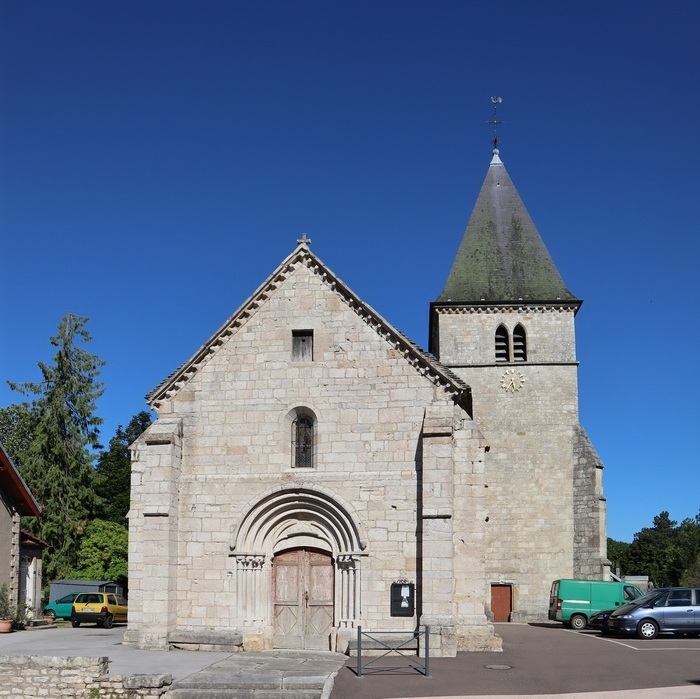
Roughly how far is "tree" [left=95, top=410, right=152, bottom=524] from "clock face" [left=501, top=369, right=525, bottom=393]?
24.7 metres

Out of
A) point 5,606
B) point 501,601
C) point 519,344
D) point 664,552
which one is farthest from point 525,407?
point 664,552

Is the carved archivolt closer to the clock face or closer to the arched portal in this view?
the arched portal

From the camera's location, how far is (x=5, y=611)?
1112 inches

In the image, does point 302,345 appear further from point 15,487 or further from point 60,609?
point 60,609

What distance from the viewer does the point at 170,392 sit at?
2267 centimetres

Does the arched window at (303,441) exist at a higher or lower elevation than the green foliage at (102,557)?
higher

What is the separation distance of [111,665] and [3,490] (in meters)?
14.8

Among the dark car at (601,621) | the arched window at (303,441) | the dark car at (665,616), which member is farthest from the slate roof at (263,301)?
the dark car at (601,621)

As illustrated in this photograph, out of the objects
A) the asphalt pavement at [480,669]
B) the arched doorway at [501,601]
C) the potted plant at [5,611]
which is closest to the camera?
the asphalt pavement at [480,669]

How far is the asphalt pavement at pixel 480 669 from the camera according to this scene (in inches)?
623

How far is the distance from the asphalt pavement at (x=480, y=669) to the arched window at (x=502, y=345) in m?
17.0

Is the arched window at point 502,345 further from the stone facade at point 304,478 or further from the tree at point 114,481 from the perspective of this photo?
the tree at point 114,481

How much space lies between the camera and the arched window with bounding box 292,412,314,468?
22.0m

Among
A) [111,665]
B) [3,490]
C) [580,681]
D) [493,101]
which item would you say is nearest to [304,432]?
[111,665]
